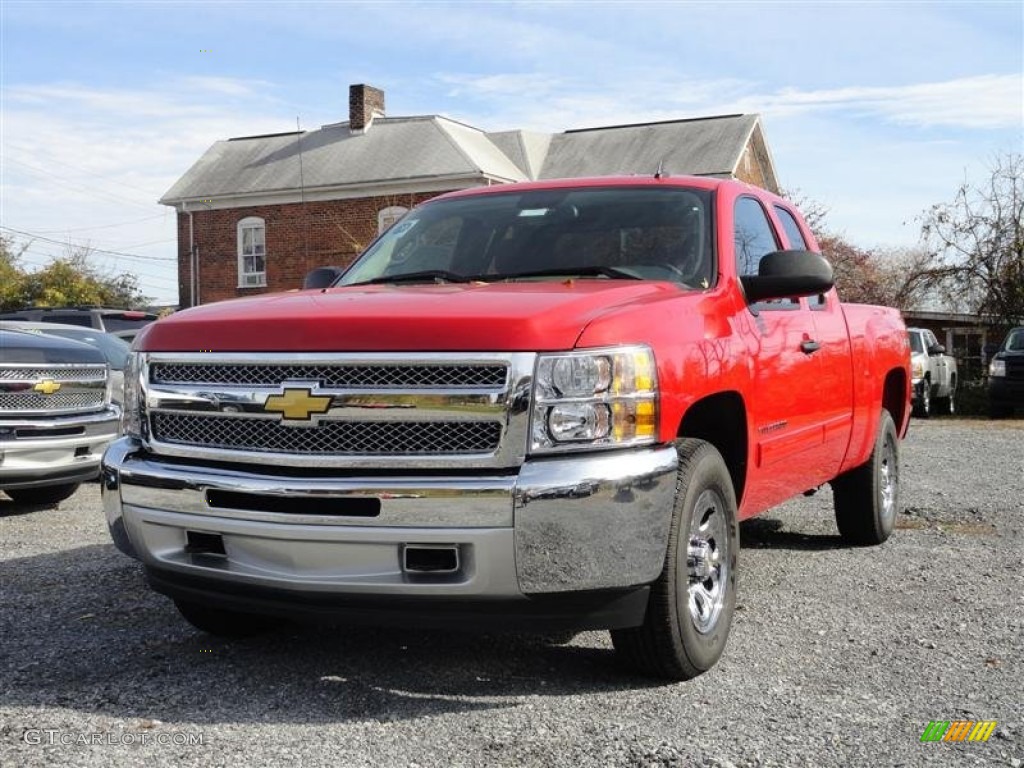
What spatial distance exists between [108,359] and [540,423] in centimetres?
614

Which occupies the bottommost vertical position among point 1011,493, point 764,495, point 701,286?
point 1011,493

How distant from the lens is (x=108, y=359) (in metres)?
8.88

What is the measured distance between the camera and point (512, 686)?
4.11 metres

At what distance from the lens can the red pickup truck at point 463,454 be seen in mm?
3590

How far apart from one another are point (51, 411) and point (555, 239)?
4.40 meters

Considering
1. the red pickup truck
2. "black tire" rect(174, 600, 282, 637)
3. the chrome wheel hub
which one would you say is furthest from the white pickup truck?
"black tire" rect(174, 600, 282, 637)

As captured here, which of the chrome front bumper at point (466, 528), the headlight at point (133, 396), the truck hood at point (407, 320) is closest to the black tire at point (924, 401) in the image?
the truck hood at point (407, 320)

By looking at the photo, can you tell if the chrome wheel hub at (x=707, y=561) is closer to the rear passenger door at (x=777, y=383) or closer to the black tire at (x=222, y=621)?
the rear passenger door at (x=777, y=383)

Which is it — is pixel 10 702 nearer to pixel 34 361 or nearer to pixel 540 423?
pixel 540 423

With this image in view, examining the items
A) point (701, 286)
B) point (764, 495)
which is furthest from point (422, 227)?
point (764, 495)

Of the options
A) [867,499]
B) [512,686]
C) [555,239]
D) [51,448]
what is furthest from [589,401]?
[51,448]

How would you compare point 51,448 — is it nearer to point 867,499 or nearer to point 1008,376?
point 867,499

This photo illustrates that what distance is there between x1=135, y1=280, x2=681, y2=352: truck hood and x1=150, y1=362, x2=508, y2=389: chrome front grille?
59mm

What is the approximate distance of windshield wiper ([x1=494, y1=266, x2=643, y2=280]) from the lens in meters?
4.71
